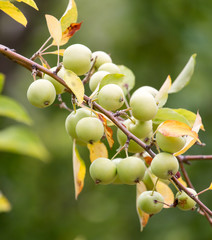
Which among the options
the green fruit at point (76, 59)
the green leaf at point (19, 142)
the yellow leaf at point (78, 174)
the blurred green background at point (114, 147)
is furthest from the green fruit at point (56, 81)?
the blurred green background at point (114, 147)

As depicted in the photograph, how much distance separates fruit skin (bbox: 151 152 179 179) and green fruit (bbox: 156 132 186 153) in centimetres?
1

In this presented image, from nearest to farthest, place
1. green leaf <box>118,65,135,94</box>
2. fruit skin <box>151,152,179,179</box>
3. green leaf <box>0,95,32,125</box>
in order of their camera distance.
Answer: fruit skin <box>151,152,179,179</box>
green leaf <box>118,65,135,94</box>
green leaf <box>0,95,32,125</box>

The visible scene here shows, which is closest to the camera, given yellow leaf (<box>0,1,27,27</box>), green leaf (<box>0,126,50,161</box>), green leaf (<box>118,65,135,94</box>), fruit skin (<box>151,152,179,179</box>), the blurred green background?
fruit skin (<box>151,152,179,179</box>)

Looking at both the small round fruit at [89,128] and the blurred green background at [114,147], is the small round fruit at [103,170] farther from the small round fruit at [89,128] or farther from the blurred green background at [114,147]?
the blurred green background at [114,147]

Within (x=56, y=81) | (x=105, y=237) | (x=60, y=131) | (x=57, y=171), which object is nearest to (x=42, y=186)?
(x=57, y=171)

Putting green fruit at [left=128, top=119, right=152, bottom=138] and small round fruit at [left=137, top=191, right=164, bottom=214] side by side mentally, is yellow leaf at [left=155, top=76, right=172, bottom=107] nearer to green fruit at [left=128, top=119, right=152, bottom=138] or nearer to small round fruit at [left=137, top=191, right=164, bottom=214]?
green fruit at [left=128, top=119, right=152, bottom=138]

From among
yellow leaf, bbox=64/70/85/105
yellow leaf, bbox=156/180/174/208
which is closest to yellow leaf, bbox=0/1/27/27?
yellow leaf, bbox=64/70/85/105

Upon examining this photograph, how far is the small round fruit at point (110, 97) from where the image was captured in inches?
25.8

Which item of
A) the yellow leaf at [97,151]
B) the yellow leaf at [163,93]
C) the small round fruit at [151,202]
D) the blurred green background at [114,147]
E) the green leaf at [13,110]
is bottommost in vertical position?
the blurred green background at [114,147]

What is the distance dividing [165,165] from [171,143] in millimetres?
38

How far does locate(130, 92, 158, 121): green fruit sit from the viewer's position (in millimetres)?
643

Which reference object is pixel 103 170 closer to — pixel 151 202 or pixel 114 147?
pixel 151 202

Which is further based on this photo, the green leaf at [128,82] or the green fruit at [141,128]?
the green leaf at [128,82]

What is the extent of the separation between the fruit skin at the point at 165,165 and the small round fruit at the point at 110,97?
11 cm
